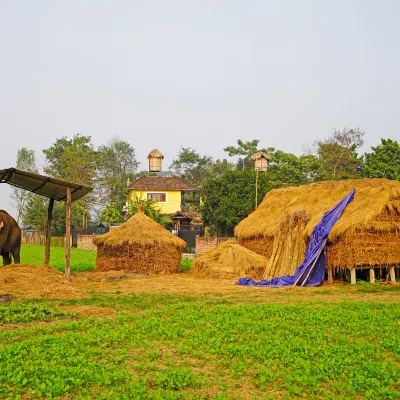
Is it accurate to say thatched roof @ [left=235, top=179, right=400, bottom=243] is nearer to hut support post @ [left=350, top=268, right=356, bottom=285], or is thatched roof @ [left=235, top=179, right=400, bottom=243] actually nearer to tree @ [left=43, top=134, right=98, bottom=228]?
hut support post @ [left=350, top=268, right=356, bottom=285]

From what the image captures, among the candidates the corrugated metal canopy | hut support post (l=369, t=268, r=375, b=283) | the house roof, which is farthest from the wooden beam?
the house roof

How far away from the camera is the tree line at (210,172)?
148 feet

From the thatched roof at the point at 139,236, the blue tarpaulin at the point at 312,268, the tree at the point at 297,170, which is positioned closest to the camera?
the blue tarpaulin at the point at 312,268

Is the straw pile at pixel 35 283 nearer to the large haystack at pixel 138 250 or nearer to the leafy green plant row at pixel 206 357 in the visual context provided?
the leafy green plant row at pixel 206 357

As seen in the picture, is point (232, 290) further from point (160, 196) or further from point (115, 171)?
point (115, 171)

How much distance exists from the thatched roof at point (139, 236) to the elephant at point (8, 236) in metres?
4.81

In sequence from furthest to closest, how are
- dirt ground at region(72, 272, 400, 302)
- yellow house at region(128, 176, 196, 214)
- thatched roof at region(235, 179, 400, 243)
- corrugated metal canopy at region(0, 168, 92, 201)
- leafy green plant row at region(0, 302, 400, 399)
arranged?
yellow house at region(128, 176, 196, 214) < thatched roof at region(235, 179, 400, 243) < corrugated metal canopy at region(0, 168, 92, 201) < dirt ground at region(72, 272, 400, 302) < leafy green plant row at region(0, 302, 400, 399)

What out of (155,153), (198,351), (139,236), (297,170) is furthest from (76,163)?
(198,351)

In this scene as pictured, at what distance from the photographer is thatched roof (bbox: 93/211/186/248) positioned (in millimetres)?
23031

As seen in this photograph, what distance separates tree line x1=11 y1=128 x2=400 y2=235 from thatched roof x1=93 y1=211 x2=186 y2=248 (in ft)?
66.0

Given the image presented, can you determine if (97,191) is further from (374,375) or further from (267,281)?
(374,375)

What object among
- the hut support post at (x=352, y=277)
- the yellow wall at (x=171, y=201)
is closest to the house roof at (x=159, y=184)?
the yellow wall at (x=171, y=201)

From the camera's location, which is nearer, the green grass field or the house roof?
the green grass field

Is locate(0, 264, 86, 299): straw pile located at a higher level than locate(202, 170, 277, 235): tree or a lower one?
lower
